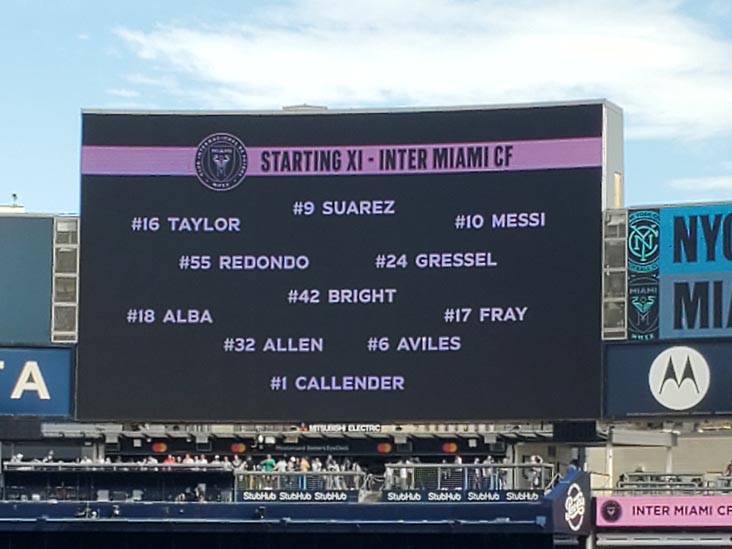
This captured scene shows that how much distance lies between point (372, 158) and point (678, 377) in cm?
745

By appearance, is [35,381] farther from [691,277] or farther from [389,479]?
[691,277]

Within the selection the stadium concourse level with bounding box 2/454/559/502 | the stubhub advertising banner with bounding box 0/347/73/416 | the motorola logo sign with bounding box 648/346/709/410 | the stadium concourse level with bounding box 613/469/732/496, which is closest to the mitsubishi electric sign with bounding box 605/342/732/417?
the motorola logo sign with bounding box 648/346/709/410

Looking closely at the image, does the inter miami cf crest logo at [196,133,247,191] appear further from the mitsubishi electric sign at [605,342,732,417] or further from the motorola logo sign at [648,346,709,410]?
the motorola logo sign at [648,346,709,410]

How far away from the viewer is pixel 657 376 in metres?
34.1

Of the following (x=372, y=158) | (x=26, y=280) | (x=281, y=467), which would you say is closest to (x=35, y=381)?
(x=26, y=280)

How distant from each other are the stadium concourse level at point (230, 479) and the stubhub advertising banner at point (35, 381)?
1282mm

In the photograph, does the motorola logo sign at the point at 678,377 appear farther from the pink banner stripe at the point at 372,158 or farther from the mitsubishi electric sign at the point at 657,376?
the pink banner stripe at the point at 372,158

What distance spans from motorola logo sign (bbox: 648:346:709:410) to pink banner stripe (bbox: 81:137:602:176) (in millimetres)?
4029

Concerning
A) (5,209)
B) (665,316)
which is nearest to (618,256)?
(665,316)

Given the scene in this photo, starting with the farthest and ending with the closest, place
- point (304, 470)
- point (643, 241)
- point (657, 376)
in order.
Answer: point (304, 470) < point (643, 241) < point (657, 376)

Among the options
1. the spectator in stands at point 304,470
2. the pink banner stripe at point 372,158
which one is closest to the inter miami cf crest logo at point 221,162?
the pink banner stripe at point 372,158

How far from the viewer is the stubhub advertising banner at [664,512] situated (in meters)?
33.1

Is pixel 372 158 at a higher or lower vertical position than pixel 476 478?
higher

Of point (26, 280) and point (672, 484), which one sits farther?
point (26, 280)
